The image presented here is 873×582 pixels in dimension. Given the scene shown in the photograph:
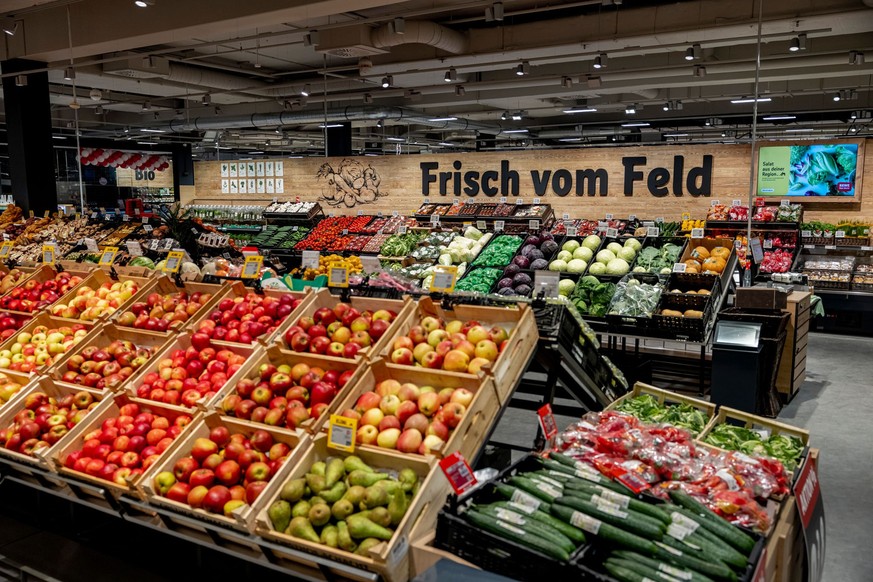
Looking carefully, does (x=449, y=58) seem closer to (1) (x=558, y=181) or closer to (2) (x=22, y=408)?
(1) (x=558, y=181)

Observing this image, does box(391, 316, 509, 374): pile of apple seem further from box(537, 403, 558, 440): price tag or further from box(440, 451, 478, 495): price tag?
box(440, 451, 478, 495): price tag

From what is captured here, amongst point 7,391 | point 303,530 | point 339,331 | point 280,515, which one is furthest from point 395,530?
point 7,391

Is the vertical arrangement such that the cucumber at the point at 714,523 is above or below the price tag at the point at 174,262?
below

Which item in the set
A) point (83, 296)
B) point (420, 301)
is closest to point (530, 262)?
point (420, 301)

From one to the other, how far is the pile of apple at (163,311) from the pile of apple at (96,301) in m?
0.22

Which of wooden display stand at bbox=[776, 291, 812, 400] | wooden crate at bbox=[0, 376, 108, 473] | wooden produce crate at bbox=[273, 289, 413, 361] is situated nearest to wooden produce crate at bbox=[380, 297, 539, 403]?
wooden produce crate at bbox=[273, 289, 413, 361]

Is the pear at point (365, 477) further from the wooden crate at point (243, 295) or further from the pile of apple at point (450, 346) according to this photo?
the wooden crate at point (243, 295)

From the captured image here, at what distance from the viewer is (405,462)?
291 cm

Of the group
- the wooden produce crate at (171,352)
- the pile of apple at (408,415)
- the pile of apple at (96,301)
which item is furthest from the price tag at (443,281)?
the pile of apple at (96,301)

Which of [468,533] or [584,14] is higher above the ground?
[584,14]

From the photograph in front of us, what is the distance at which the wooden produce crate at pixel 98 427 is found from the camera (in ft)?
10.7

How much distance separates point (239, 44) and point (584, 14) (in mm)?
5503

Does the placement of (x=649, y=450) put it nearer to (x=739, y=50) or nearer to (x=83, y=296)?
(x=83, y=296)

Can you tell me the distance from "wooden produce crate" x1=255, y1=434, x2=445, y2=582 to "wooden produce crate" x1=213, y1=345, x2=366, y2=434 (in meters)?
0.10
